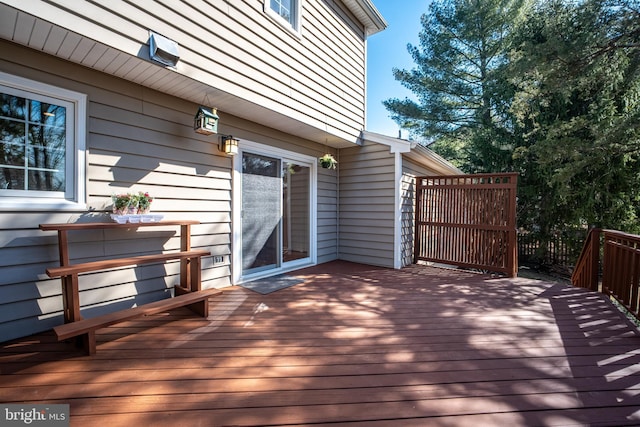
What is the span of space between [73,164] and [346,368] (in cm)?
282

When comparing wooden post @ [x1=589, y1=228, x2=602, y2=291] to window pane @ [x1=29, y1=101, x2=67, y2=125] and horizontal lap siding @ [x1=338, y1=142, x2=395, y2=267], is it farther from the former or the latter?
window pane @ [x1=29, y1=101, x2=67, y2=125]

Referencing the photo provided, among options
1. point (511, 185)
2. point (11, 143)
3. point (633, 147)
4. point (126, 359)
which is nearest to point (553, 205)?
point (633, 147)

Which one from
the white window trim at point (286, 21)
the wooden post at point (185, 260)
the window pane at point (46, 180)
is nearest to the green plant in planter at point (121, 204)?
the window pane at point (46, 180)

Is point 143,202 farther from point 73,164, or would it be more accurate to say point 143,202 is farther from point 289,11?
point 289,11

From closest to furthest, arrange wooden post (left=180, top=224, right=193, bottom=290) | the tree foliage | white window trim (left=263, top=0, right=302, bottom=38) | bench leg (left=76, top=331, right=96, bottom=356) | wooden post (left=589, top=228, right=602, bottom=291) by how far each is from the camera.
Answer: bench leg (left=76, top=331, right=96, bottom=356)
wooden post (left=180, top=224, right=193, bottom=290)
white window trim (left=263, top=0, right=302, bottom=38)
wooden post (left=589, top=228, right=602, bottom=291)
the tree foliage

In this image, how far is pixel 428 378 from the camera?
72.2 inches

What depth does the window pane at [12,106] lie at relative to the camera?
216cm

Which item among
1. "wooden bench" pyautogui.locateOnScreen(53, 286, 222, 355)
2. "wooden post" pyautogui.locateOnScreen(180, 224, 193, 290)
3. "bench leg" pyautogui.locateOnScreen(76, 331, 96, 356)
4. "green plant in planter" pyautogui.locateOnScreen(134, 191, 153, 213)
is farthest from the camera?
"wooden post" pyautogui.locateOnScreen(180, 224, 193, 290)

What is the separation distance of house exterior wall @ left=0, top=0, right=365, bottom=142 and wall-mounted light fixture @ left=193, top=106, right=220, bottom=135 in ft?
0.65

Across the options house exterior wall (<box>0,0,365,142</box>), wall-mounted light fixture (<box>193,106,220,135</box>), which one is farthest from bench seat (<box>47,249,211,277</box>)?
house exterior wall (<box>0,0,365,142</box>)

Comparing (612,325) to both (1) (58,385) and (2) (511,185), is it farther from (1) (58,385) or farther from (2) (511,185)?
(1) (58,385)

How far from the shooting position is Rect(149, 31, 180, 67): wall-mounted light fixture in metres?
2.33

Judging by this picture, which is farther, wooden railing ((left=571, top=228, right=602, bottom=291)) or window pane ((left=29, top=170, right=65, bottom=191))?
wooden railing ((left=571, top=228, right=602, bottom=291))

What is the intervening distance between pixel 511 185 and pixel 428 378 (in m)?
3.78
